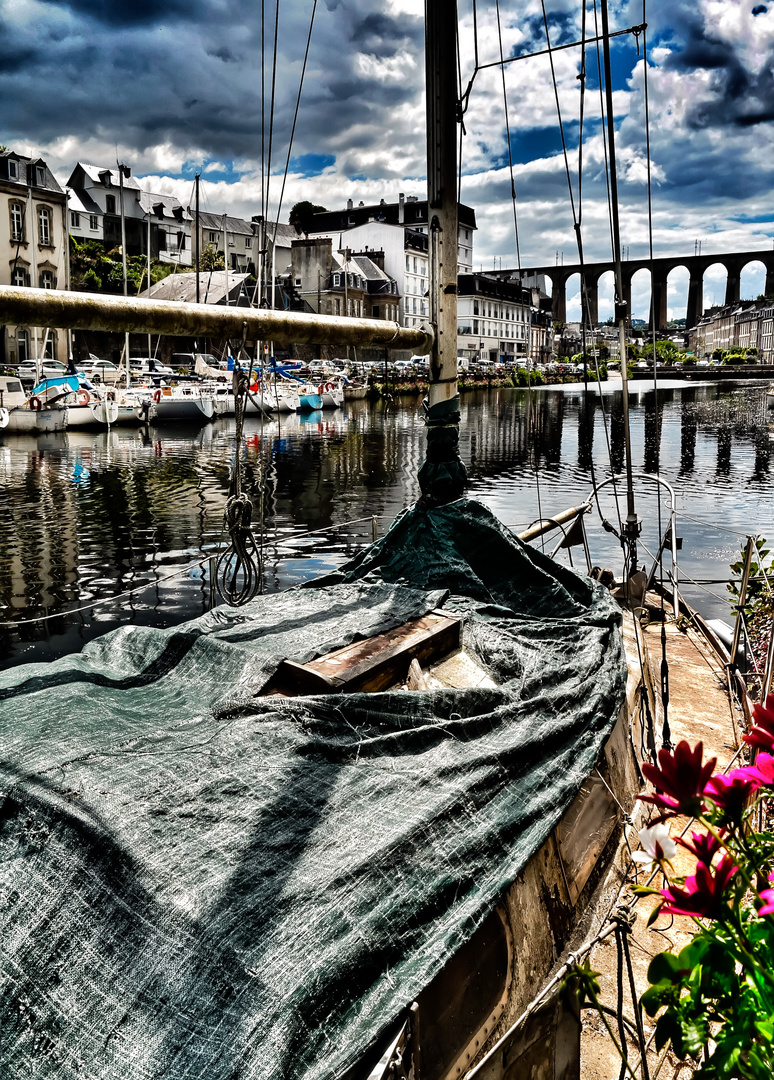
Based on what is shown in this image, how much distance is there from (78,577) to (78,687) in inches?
492

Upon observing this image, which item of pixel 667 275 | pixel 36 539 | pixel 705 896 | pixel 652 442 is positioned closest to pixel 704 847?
pixel 705 896

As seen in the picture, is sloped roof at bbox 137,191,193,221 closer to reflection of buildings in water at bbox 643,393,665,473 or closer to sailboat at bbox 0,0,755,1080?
reflection of buildings in water at bbox 643,393,665,473

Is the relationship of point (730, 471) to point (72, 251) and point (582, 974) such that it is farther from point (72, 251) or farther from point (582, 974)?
point (72, 251)

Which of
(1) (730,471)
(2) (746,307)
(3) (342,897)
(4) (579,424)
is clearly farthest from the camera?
(2) (746,307)

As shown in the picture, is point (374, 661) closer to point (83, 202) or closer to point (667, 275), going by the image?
point (83, 202)

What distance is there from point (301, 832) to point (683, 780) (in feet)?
4.92

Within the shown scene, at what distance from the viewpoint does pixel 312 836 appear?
268cm

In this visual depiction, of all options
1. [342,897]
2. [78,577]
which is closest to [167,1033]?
[342,897]

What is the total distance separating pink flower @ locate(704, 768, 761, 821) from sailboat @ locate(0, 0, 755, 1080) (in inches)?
45.1

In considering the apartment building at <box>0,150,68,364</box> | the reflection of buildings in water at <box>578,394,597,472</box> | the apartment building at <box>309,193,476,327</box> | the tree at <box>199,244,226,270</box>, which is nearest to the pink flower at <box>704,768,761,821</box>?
the reflection of buildings in water at <box>578,394,597,472</box>

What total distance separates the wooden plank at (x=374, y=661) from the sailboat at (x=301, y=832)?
2cm

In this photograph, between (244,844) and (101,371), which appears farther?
(101,371)

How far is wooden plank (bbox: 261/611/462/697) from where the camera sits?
12.3 feet

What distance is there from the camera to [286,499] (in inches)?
967
